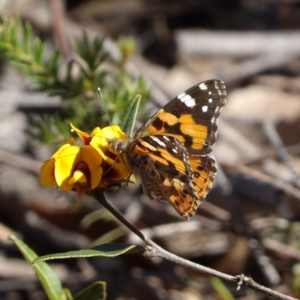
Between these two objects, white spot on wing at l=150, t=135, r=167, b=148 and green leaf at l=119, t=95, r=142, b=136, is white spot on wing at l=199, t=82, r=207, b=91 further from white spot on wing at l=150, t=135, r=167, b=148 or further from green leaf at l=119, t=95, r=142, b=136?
white spot on wing at l=150, t=135, r=167, b=148

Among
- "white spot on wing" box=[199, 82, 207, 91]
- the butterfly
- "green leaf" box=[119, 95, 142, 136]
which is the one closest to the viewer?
the butterfly

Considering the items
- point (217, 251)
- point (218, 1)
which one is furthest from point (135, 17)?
point (217, 251)

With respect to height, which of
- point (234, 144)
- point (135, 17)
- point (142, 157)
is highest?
point (142, 157)

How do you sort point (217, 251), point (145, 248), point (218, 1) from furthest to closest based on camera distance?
point (218, 1), point (217, 251), point (145, 248)

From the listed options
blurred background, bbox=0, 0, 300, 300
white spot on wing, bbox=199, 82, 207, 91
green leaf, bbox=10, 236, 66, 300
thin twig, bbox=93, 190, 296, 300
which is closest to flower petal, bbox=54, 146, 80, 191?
thin twig, bbox=93, 190, 296, 300

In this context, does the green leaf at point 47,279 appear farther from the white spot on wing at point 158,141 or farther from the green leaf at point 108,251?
the white spot on wing at point 158,141

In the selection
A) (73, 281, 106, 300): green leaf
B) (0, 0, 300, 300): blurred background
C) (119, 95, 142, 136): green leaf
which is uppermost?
Answer: (119, 95, 142, 136): green leaf

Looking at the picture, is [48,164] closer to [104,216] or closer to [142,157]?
[142,157]
